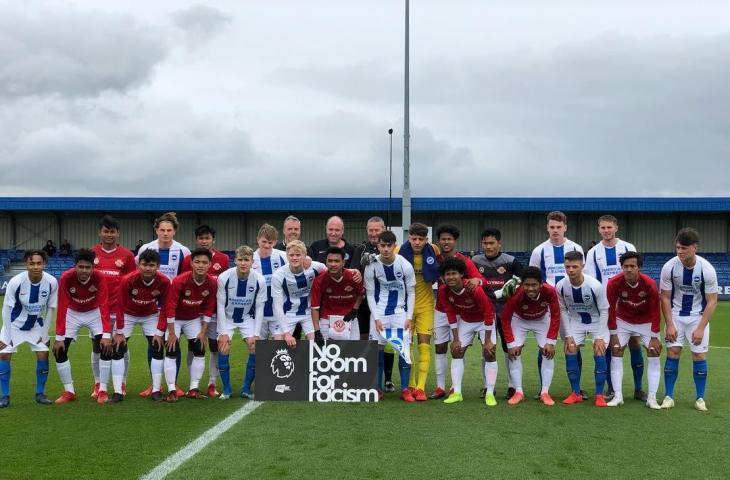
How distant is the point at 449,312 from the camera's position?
713 centimetres

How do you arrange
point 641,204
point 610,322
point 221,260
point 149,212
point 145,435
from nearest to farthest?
point 145,435
point 610,322
point 221,260
point 641,204
point 149,212

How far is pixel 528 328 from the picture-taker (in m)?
7.12

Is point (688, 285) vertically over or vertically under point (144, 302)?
over

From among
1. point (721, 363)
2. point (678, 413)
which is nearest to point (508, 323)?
point (678, 413)

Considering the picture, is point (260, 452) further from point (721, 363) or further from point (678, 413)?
point (721, 363)

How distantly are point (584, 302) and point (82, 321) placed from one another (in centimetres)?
522

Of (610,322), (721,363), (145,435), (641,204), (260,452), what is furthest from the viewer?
(641,204)

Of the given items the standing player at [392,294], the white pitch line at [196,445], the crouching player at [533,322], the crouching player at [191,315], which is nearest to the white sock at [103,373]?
the crouching player at [191,315]

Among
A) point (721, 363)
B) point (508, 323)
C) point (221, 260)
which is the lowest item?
point (721, 363)

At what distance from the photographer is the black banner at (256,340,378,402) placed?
271 inches

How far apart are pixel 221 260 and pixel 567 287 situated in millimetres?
3902

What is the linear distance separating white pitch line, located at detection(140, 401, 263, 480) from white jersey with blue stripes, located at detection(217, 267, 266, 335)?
3.05ft

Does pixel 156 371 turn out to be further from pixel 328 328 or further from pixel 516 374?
pixel 516 374

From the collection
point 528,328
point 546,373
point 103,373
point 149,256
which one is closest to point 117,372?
point 103,373
